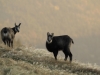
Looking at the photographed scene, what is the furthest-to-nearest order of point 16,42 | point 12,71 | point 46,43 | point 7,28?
1. point 16,42
2. point 7,28
3. point 46,43
4. point 12,71

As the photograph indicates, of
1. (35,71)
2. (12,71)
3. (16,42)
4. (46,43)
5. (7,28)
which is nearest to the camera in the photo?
(12,71)

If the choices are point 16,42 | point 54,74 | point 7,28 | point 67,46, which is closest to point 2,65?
point 54,74

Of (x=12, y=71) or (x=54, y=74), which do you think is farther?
(x=54, y=74)

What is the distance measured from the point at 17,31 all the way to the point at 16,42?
36.9ft

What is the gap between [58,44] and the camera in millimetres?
21500

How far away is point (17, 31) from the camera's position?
90.6ft

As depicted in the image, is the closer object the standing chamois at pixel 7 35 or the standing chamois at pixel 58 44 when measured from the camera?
the standing chamois at pixel 58 44

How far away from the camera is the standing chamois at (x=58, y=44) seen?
20.7 metres

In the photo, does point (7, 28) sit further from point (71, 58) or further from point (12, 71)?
point (12, 71)

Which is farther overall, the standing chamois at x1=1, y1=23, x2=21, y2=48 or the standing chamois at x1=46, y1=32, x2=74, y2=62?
the standing chamois at x1=1, y1=23, x2=21, y2=48

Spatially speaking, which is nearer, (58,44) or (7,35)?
(58,44)

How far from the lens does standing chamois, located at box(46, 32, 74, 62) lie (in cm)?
2073

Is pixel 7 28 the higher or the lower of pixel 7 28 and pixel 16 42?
the higher

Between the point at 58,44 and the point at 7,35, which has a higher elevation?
the point at 7,35
